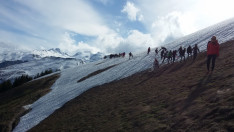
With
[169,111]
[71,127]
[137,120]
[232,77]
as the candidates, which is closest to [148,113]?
[137,120]

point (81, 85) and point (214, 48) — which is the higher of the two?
point (214, 48)

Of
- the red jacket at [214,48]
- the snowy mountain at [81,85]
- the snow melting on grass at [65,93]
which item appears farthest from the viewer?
the snowy mountain at [81,85]

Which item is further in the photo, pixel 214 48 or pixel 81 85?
pixel 81 85

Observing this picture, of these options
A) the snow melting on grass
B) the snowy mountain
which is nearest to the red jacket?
the snowy mountain

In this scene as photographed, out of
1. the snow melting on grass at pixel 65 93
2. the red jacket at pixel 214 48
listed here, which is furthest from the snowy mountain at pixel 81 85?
the red jacket at pixel 214 48

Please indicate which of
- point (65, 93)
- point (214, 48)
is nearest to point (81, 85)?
point (65, 93)

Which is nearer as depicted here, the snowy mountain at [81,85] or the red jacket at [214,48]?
the red jacket at [214,48]

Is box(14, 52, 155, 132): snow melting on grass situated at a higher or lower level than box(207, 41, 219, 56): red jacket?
lower

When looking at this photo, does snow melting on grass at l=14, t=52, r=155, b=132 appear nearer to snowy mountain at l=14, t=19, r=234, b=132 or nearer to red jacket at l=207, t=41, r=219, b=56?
snowy mountain at l=14, t=19, r=234, b=132

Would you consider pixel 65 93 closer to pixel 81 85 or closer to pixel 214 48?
pixel 81 85

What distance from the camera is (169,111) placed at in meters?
12.0

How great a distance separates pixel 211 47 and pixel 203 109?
874 centimetres

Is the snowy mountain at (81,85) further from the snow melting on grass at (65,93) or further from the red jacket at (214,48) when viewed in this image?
the red jacket at (214,48)

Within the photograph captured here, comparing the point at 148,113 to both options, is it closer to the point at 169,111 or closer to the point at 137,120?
the point at 137,120
